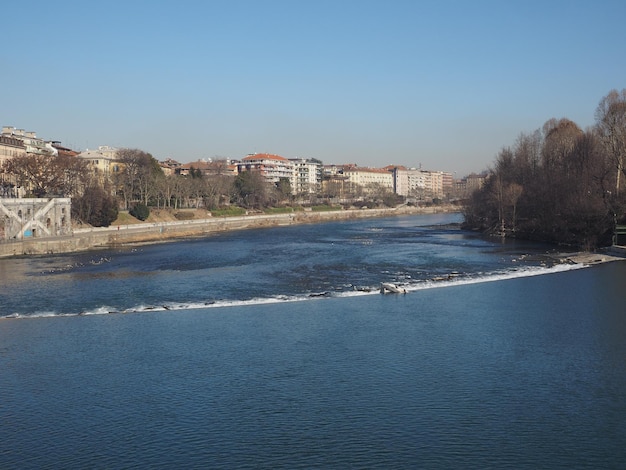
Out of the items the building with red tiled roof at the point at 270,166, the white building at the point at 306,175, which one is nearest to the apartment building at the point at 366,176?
the white building at the point at 306,175

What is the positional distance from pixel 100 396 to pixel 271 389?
2.93 metres

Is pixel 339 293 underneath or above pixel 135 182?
underneath

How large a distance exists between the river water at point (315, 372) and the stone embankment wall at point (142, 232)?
33.1 ft

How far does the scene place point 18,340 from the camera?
48.0 ft

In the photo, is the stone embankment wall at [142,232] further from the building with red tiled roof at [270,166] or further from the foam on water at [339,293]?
the building with red tiled roof at [270,166]

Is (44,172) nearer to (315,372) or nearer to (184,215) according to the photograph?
(184,215)

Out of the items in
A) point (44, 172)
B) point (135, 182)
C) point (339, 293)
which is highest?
point (44, 172)

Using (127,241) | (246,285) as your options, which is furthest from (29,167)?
(246,285)

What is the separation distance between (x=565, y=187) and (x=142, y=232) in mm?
26476

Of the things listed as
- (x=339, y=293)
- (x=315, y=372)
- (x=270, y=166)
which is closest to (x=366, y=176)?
(x=270, y=166)

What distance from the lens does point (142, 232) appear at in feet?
140

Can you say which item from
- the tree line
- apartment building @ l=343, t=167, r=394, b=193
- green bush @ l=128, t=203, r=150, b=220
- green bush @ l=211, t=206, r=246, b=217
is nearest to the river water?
the tree line

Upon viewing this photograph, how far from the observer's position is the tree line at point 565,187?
31.1 metres

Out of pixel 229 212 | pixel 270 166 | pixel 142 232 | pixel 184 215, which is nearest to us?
pixel 142 232
